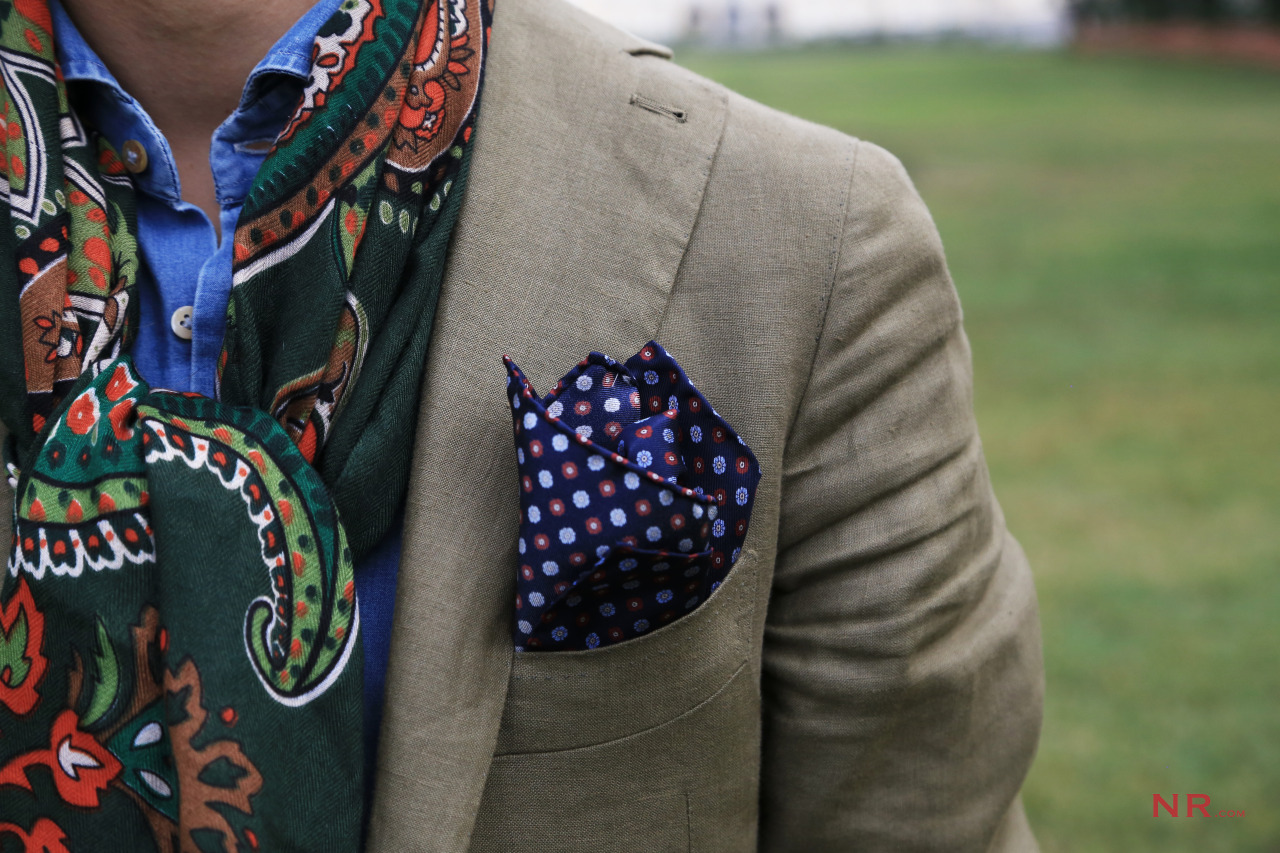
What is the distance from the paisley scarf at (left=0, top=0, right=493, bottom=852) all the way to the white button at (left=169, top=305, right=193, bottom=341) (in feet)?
0.14

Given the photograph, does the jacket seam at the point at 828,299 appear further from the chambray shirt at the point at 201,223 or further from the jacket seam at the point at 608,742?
the chambray shirt at the point at 201,223

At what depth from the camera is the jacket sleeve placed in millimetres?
1277

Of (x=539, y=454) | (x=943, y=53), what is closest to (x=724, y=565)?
(x=539, y=454)

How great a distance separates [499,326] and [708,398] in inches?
9.3

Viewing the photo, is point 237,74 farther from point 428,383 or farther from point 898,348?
point 898,348

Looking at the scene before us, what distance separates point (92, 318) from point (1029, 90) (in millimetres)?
23908

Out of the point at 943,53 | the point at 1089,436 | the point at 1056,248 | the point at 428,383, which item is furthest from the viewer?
the point at 943,53

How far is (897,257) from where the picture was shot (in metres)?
1.28

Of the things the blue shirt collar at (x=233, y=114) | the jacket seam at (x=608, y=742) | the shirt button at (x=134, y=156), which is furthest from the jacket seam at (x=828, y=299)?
the shirt button at (x=134, y=156)

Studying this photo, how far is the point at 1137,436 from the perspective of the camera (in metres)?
6.64

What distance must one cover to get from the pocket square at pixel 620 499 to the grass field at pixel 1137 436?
2837mm

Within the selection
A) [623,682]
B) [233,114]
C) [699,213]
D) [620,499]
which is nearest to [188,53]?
→ [233,114]

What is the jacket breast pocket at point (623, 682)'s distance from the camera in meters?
1.22

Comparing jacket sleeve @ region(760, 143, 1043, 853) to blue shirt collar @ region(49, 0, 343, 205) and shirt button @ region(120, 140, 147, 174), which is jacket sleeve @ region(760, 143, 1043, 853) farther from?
shirt button @ region(120, 140, 147, 174)
